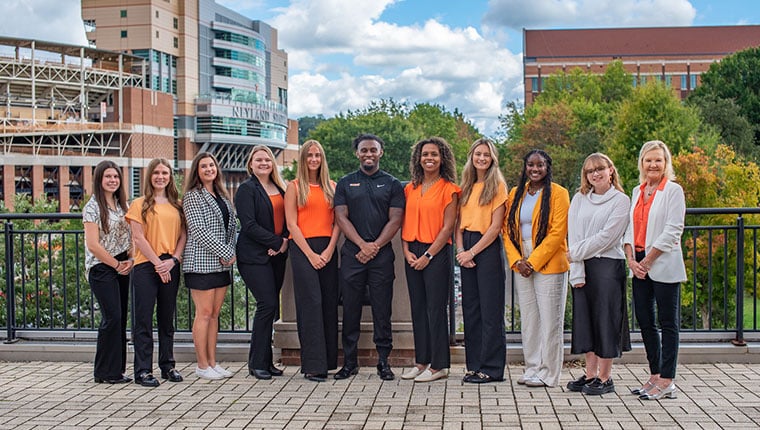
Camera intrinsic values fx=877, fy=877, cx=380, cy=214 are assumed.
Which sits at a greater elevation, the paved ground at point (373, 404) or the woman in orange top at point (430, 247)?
the woman in orange top at point (430, 247)

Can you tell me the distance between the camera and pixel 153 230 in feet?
25.2

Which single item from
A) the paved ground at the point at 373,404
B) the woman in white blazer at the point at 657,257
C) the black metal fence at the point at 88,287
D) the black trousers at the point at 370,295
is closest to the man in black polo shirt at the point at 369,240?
the black trousers at the point at 370,295

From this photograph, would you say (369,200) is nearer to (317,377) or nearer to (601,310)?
(317,377)

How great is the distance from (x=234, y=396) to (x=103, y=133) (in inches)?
3479

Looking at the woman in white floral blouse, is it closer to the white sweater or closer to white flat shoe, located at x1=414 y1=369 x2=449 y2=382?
white flat shoe, located at x1=414 y1=369 x2=449 y2=382

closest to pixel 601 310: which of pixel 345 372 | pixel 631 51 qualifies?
pixel 345 372

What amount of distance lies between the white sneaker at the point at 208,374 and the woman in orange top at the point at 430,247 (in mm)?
1663

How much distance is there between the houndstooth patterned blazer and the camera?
768 cm

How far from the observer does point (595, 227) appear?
6977 millimetres

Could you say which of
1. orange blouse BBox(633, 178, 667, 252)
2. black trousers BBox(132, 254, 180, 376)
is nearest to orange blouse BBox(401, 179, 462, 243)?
orange blouse BBox(633, 178, 667, 252)

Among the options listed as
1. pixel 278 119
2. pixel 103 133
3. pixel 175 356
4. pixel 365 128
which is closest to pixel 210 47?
pixel 278 119

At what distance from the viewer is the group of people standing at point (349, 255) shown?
24.2ft

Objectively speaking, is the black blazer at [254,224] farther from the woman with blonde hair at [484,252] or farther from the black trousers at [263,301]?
the woman with blonde hair at [484,252]

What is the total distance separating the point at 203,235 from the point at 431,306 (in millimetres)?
2087
